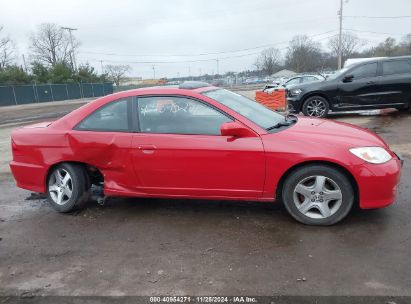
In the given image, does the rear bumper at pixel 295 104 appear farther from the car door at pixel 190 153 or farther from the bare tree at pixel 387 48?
the bare tree at pixel 387 48

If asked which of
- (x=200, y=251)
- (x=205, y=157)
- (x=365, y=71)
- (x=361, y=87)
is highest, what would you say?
(x=365, y=71)

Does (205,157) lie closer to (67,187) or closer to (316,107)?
(67,187)

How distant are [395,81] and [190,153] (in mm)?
8746

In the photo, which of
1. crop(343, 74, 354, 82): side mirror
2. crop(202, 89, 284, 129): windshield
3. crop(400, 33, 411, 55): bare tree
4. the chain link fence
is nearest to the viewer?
crop(202, 89, 284, 129): windshield

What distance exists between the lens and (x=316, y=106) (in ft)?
37.4

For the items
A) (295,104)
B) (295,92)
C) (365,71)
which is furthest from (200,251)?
(365,71)

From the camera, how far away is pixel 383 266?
10.8 ft

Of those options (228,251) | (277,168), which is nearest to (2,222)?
(228,251)

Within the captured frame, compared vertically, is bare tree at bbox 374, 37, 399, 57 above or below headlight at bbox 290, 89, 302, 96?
above

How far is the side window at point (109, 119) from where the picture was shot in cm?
459

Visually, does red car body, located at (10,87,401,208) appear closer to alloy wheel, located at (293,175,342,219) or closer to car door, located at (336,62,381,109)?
alloy wheel, located at (293,175,342,219)

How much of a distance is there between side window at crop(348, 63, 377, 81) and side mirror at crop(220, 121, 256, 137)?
8.09 m

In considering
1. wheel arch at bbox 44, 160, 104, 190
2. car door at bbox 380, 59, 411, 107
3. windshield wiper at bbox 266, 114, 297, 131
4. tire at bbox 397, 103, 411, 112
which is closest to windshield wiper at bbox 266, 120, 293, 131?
windshield wiper at bbox 266, 114, 297, 131

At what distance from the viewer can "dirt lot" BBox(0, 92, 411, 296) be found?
3.16m
